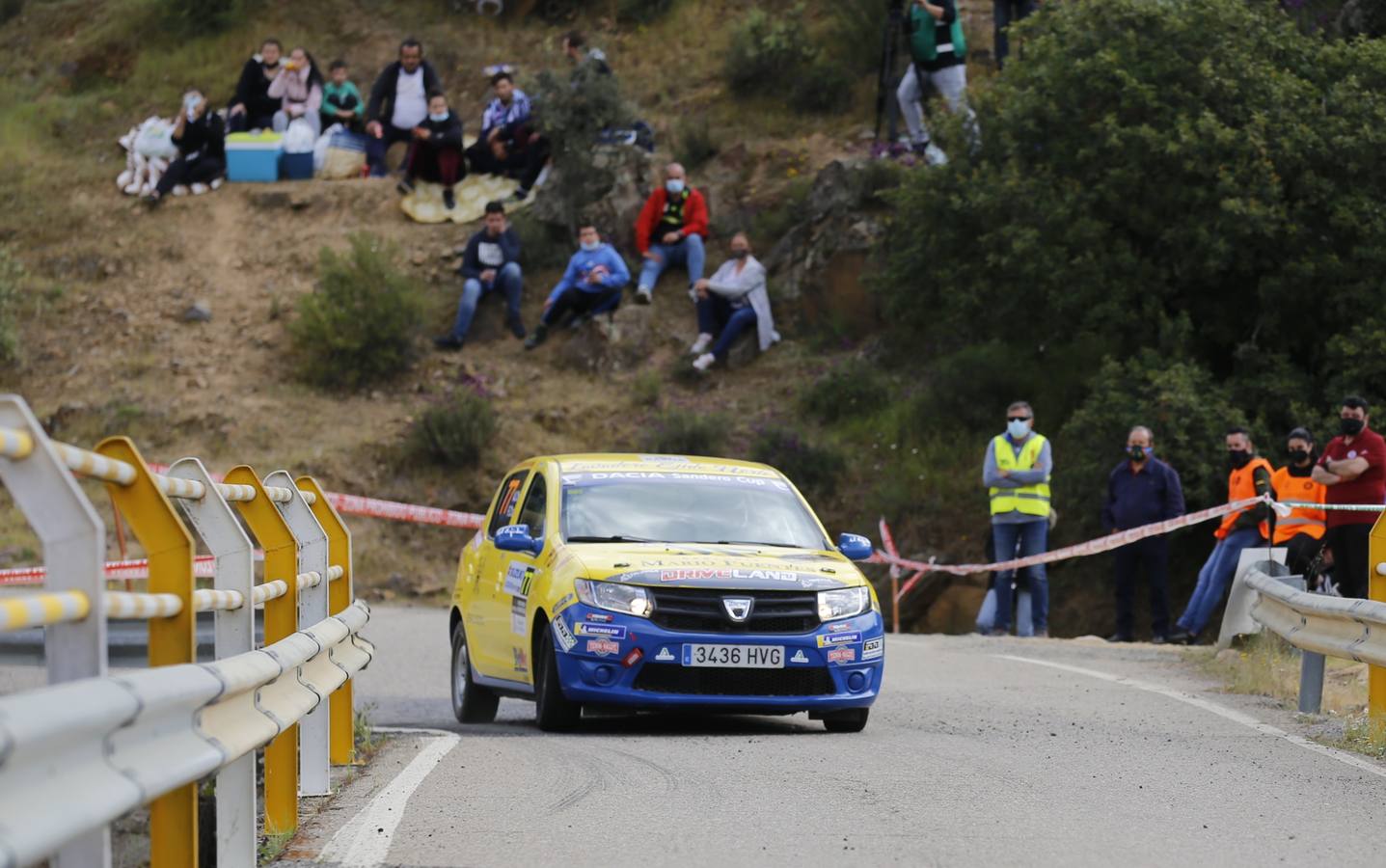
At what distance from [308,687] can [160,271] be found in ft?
101

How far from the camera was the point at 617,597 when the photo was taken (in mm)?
10430

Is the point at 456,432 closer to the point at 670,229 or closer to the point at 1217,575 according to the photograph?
the point at 670,229

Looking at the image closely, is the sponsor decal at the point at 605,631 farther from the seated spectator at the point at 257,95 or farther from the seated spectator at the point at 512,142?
the seated spectator at the point at 257,95

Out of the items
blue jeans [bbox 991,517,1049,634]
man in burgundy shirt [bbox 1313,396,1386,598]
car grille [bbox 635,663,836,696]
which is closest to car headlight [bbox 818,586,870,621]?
car grille [bbox 635,663,836,696]

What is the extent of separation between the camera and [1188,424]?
24219 millimetres

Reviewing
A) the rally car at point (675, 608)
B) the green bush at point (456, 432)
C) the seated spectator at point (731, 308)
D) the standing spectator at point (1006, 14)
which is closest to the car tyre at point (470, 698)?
the rally car at point (675, 608)

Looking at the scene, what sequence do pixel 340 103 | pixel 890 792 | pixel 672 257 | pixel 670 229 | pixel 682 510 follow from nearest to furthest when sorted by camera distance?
pixel 890 792
pixel 682 510
pixel 670 229
pixel 672 257
pixel 340 103

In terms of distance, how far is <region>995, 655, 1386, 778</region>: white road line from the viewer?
8.99 meters

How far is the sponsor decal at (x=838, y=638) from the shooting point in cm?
1056

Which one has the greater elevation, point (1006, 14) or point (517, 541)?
point (1006, 14)

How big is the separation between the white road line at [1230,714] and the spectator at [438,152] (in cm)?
2061

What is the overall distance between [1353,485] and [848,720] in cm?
695

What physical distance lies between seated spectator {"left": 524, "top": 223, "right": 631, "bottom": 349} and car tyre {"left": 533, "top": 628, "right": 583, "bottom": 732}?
2089cm

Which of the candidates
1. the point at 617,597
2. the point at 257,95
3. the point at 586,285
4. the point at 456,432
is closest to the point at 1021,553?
the point at 617,597
